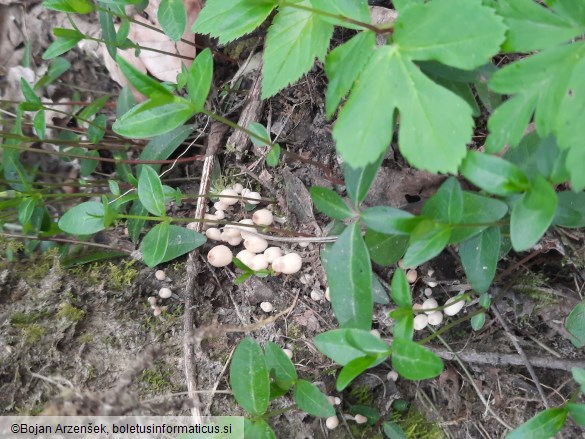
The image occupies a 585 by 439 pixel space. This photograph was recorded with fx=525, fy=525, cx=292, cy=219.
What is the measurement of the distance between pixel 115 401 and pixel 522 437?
1.32 metres

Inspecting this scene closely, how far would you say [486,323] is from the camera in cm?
214

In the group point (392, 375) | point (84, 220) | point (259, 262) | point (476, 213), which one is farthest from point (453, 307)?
point (84, 220)

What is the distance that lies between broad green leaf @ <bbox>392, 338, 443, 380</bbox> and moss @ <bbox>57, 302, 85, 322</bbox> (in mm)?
1331

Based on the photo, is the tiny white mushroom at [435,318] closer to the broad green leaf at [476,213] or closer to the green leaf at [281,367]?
the broad green leaf at [476,213]

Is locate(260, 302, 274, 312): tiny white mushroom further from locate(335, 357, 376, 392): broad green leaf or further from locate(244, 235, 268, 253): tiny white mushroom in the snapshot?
locate(335, 357, 376, 392): broad green leaf

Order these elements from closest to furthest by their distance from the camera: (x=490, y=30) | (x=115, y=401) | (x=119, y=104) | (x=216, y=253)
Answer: (x=490, y=30)
(x=115, y=401)
(x=216, y=253)
(x=119, y=104)

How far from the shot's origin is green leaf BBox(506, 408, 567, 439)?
1.71 m

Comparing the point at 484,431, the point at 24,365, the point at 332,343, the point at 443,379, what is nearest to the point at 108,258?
the point at 24,365

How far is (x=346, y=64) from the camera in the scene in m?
1.71

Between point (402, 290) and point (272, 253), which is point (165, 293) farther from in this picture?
point (402, 290)

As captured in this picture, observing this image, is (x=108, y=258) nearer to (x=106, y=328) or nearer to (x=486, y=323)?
(x=106, y=328)

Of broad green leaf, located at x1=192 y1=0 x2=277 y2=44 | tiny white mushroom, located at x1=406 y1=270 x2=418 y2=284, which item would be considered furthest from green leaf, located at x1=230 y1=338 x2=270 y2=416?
broad green leaf, located at x1=192 y1=0 x2=277 y2=44

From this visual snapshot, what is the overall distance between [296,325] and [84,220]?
98 cm

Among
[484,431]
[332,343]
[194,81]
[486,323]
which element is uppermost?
[194,81]
